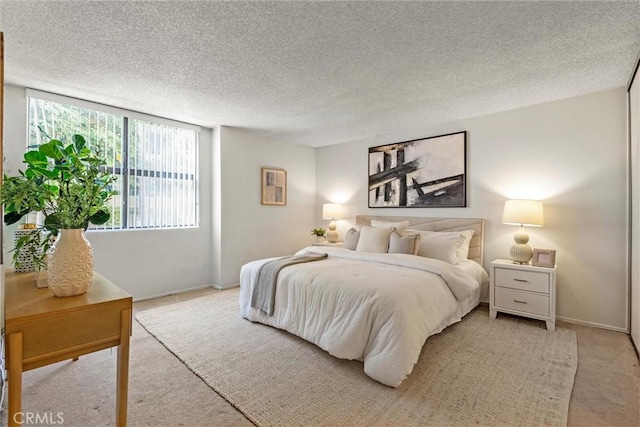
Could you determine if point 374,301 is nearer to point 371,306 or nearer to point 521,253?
point 371,306

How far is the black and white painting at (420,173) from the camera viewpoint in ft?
12.8

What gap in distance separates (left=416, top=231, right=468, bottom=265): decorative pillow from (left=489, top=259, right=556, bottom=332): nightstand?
0.40m

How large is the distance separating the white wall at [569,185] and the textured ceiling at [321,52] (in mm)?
256

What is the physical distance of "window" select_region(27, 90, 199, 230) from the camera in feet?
10.5

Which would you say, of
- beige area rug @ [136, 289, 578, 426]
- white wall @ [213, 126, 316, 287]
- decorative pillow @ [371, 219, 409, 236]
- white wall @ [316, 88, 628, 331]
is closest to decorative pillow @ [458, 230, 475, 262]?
white wall @ [316, 88, 628, 331]

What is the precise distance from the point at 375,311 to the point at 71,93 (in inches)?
145

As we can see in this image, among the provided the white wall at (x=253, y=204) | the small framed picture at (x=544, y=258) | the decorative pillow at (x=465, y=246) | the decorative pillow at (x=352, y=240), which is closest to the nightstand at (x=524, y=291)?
the small framed picture at (x=544, y=258)

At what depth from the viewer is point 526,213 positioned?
3.04 meters

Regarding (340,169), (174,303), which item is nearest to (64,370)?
(174,303)

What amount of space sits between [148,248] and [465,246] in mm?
3941

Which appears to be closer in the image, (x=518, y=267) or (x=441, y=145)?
(x=518, y=267)

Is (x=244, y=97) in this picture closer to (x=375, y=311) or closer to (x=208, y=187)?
(x=208, y=187)

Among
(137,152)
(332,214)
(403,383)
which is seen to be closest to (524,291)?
(403,383)

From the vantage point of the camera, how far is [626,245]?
2830 mm
